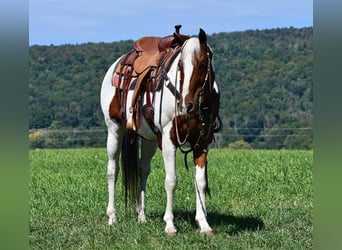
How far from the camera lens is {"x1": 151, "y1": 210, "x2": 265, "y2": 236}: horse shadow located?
6.26 meters

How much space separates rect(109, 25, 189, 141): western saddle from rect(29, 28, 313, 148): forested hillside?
1185 inches

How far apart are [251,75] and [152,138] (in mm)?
53770

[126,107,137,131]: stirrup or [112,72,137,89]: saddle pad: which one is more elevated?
[112,72,137,89]: saddle pad

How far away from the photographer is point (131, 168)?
283 inches

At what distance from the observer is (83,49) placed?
6072 cm

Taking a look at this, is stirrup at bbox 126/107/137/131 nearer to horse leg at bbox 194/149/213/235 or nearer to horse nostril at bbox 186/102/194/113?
horse leg at bbox 194/149/213/235

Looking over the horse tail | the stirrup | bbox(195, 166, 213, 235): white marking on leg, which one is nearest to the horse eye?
bbox(195, 166, 213, 235): white marking on leg

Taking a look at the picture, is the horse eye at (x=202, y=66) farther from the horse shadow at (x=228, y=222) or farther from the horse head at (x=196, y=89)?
the horse shadow at (x=228, y=222)

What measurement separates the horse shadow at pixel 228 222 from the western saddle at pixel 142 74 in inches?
48.3

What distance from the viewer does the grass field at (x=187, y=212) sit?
18.8ft

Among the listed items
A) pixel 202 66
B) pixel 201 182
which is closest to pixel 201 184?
pixel 201 182

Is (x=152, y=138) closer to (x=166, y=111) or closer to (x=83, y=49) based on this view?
(x=166, y=111)

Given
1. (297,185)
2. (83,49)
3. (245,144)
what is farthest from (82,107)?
(297,185)

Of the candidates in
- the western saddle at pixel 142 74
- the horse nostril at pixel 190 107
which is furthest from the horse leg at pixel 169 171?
the horse nostril at pixel 190 107
